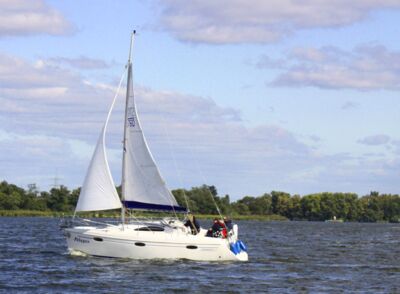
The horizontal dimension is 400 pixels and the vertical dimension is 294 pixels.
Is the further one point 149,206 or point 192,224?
point 149,206

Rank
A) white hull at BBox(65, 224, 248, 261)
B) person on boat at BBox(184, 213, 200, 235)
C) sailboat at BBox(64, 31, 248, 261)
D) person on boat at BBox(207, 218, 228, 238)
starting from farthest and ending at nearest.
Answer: person on boat at BBox(207, 218, 228, 238)
person on boat at BBox(184, 213, 200, 235)
sailboat at BBox(64, 31, 248, 261)
white hull at BBox(65, 224, 248, 261)

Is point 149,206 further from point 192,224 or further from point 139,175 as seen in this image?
point 192,224

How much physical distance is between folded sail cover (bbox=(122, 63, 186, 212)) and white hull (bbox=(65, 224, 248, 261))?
139cm

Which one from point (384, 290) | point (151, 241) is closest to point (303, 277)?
point (384, 290)

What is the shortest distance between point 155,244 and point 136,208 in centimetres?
243

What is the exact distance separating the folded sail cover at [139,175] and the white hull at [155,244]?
4.55 ft

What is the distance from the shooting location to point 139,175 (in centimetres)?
5606

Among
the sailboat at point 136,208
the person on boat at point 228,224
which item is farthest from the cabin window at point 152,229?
the person on boat at point 228,224

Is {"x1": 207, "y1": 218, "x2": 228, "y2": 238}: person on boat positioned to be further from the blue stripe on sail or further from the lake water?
the blue stripe on sail

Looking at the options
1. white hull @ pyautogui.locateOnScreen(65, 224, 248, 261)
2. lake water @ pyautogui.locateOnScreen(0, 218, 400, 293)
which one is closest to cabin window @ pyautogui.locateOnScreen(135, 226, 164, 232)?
white hull @ pyautogui.locateOnScreen(65, 224, 248, 261)

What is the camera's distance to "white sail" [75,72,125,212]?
183 ft

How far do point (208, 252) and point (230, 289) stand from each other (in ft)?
33.3

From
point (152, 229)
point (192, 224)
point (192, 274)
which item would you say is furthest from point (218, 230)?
point (192, 274)

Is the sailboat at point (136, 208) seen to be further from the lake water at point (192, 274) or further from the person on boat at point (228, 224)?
the person on boat at point (228, 224)
